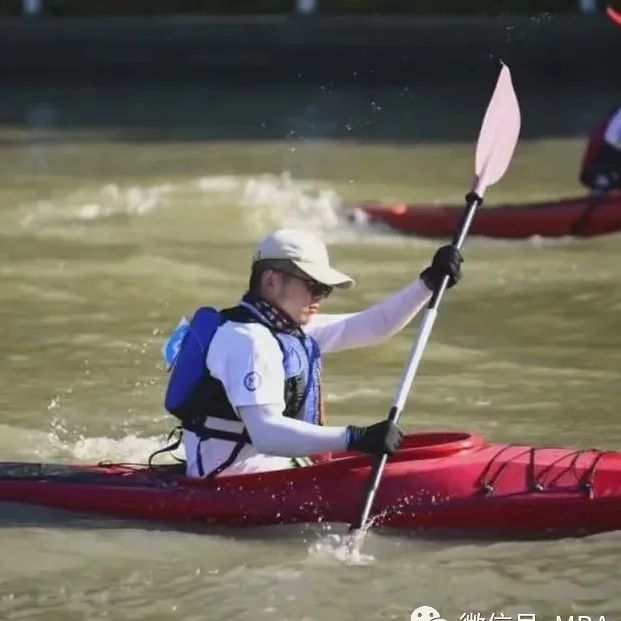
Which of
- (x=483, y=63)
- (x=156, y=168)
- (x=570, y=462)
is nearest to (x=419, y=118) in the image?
(x=483, y=63)

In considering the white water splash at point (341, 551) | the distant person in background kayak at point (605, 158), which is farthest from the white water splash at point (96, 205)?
the white water splash at point (341, 551)

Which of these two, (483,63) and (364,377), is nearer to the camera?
(364,377)

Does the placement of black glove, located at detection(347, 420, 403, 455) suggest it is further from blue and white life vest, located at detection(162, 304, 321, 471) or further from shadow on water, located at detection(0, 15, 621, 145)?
shadow on water, located at detection(0, 15, 621, 145)

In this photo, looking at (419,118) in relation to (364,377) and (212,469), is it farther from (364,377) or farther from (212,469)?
(212,469)

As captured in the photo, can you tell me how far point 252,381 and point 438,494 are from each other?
71 cm

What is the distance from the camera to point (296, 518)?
19.1 ft

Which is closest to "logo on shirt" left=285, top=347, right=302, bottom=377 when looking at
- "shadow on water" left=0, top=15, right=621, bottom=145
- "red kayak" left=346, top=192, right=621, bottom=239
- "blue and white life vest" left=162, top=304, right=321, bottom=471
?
"blue and white life vest" left=162, top=304, right=321, bottom=471

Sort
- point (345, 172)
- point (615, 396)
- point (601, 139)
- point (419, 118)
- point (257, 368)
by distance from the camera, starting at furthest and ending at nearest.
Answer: point (419, 118), point (345, 172), point (601, 139), point (615, 396), point (257, 368)

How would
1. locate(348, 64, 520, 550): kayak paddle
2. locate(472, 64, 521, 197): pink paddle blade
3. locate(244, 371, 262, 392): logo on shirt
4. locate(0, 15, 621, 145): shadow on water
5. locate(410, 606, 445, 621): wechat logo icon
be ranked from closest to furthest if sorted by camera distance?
locate(410, 606, 445, 621): wechat logo icon
locate(244, 371, 262, 392): logo on shirt
locate(348, 64, 520, 550): kayak paddle
locate(472, 64, 521, 197): pink paddle blade
locate(0, 15, 621, 145): shadow on water

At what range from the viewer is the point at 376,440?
556cm

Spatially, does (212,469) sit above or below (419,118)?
below

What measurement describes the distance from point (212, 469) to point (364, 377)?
2.30 metres

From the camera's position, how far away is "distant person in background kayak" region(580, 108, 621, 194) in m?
10.7

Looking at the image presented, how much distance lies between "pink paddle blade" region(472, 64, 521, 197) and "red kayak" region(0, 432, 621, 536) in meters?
1.49
